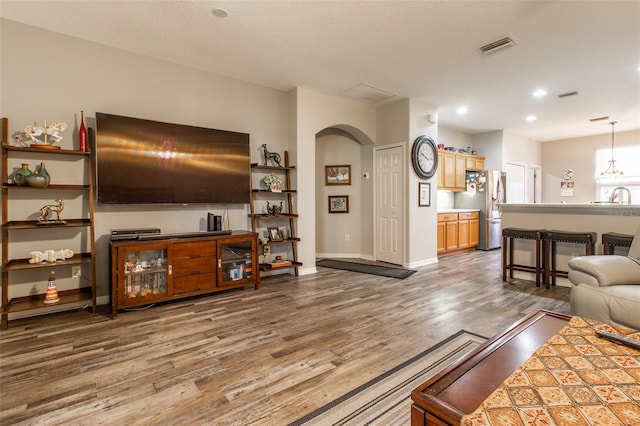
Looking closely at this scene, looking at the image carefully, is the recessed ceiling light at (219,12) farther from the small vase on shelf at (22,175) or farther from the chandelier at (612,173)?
the chandelier at (612,173)

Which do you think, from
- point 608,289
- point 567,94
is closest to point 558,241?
point 608,289

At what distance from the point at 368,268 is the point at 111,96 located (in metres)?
4.20

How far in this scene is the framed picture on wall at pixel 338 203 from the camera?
6.07m

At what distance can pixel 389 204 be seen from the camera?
5461 millimetres

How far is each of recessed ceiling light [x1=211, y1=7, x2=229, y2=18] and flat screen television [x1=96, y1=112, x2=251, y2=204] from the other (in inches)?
52.3

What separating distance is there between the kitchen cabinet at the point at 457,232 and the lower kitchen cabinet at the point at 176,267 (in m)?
4.01

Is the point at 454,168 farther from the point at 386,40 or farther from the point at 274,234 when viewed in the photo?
the point at 274,234

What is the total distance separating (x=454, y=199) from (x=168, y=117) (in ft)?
21.2

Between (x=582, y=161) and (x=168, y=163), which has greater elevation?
(x=582, y=161)

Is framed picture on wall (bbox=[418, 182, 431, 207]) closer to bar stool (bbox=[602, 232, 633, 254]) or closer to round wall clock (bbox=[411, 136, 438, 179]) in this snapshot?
round wall clock (bbox=[411, 136, 438, 179])

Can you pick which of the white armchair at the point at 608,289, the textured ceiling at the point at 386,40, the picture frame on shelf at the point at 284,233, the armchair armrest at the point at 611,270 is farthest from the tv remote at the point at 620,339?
the picture frame on shelf at the point at 284,233

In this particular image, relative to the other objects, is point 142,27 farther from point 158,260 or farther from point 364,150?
point 364,150

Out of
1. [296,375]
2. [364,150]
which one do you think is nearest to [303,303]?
[296,375]

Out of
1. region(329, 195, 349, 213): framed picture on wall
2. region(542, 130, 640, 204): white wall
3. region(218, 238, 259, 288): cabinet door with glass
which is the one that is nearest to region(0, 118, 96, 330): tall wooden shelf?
region(218, 238, 259, 288): cabinet door with glass
